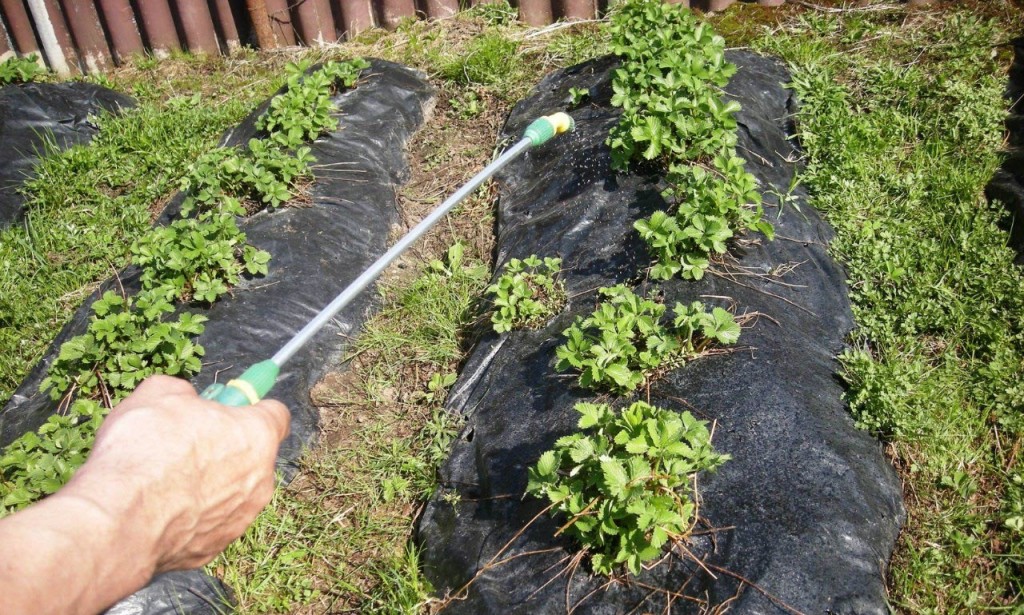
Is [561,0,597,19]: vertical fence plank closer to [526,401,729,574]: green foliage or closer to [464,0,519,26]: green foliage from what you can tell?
[464,0,519,26]: green foliage

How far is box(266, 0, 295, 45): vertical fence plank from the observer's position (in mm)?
6633

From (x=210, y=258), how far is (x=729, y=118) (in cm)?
254

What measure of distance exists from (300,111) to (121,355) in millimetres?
2005

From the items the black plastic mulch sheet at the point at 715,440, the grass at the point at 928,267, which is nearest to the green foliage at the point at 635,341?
the black plastic mulch sheet at the point at 715,440

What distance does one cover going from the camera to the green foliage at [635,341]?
3.02 m

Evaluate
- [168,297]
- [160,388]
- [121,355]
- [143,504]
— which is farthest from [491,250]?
[143,504]

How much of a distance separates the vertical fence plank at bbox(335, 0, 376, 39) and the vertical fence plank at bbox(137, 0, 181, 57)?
1408mm

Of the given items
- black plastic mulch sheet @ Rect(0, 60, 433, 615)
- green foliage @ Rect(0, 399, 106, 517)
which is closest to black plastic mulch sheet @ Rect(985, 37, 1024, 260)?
black plastic mulch sheet @ Rect(0, 60, 433, 615)

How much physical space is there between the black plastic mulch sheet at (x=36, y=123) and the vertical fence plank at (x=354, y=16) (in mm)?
1743

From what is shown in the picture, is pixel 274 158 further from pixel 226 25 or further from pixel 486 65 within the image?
pixel 226 25

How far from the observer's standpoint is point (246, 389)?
2094 mm

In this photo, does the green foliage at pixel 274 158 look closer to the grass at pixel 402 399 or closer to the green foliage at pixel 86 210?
the grass at pixel 402 399

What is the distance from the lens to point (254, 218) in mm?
4480

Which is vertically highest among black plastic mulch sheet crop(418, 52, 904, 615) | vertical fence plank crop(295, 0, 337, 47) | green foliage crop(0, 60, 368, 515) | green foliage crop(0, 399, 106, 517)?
vertical fence plank crop(295, 0, 337, 47)
